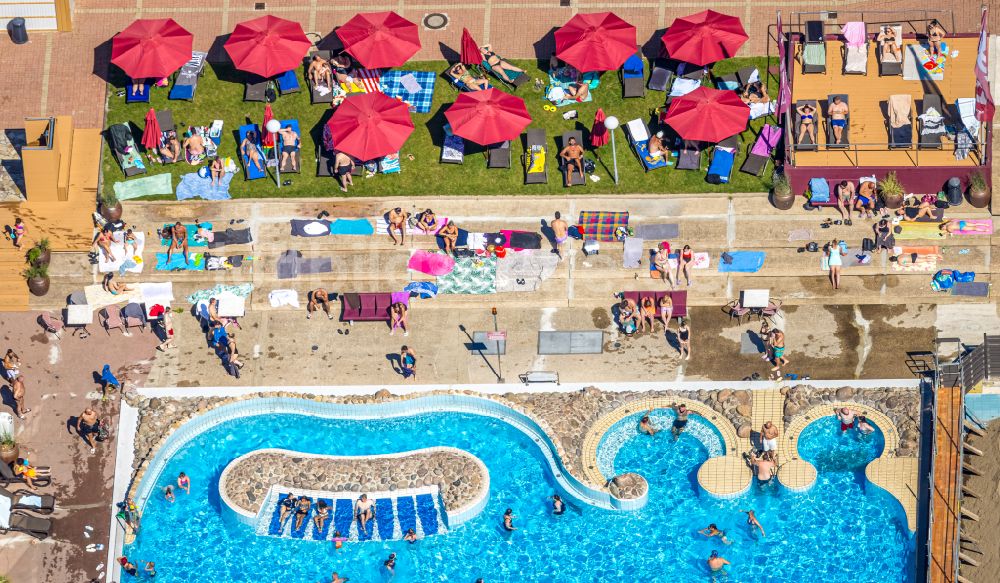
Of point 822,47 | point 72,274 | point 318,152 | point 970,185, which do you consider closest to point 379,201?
point 318,152

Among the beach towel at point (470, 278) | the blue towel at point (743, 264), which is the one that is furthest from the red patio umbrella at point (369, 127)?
the blue towel at point (743, 264)

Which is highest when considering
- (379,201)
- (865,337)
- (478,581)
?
(379,201)

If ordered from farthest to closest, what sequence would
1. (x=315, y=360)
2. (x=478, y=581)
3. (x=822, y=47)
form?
(x=822, y=47) < (x=315, y=360) < (x=478, y=581)

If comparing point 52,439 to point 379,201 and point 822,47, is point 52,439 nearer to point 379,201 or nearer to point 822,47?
point 379,201

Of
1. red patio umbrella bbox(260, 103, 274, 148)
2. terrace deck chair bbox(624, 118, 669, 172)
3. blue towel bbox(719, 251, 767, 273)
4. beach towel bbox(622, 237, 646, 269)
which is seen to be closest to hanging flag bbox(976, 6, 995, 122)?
blue towel bbox(719, 251, 767, 273)

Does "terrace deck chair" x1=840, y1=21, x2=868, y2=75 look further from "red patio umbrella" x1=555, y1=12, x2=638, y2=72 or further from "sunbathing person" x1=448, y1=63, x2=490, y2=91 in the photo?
"sunbathing person" x1=448, y1=63, x2=490, y2=91

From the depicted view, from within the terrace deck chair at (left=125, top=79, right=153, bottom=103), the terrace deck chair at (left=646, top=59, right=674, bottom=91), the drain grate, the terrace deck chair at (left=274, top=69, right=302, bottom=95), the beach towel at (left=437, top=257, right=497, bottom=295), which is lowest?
the beach towel at (left=437, top=257, right=497, bottom=295)

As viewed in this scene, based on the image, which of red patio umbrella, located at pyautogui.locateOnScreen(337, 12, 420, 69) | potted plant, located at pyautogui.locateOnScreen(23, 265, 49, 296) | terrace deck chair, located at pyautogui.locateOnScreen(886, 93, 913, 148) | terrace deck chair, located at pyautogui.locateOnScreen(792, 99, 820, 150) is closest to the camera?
potted plant, located at pyautogui.locateOnScreen(23, 265, 49, 296)
